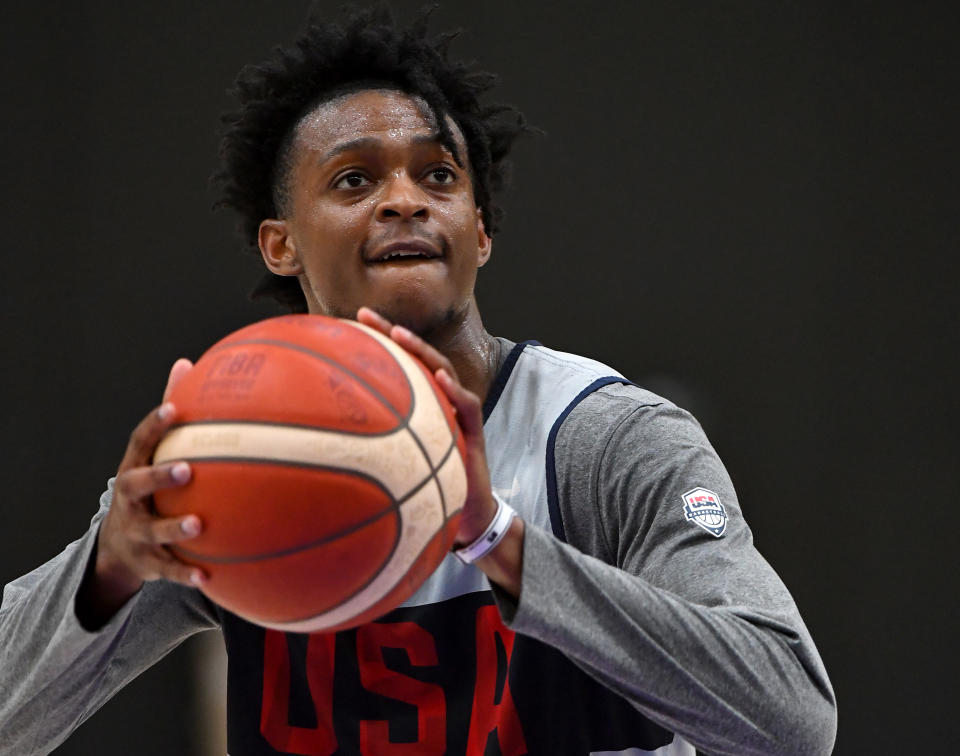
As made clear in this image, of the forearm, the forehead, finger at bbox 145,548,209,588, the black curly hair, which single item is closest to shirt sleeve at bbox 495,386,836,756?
the forearm

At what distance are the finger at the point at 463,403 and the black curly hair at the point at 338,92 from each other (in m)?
0.82

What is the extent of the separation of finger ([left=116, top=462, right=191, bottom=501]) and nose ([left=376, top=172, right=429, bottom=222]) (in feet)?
2.50

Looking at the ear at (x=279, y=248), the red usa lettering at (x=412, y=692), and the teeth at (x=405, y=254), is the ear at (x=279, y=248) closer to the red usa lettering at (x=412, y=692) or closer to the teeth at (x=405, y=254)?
the teeth at (x=405, y=254)

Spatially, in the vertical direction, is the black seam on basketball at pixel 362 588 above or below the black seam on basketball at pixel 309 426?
below

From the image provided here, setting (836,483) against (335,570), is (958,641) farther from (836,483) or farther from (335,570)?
(335,570)

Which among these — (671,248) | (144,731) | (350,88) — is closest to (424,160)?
(350,88)

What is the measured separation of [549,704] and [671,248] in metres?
1.76

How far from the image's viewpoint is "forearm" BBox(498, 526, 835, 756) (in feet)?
4.32

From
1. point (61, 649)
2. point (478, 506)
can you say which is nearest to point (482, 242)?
point (478, 506)

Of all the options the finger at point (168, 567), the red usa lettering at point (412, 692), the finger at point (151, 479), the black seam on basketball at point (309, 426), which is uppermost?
the black seam on basketball at point (309, 426)

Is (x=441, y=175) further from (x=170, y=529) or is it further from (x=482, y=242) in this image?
(x=170, y=529)

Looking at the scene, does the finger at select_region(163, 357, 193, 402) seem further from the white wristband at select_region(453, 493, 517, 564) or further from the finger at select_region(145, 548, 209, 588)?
the white wristband at select_region(453, 493, 517, 564)

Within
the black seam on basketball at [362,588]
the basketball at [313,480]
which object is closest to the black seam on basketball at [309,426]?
the basketball at [313,480]

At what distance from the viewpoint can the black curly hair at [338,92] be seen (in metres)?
2.11
